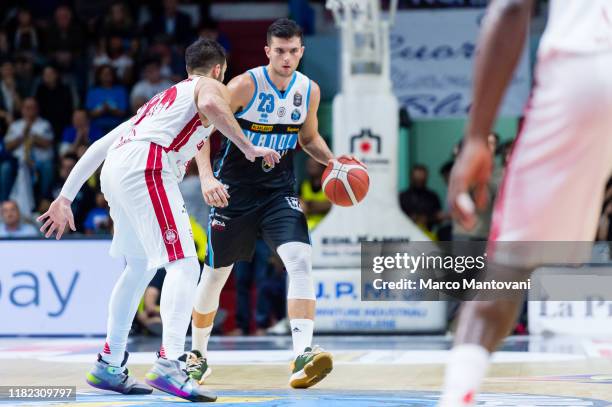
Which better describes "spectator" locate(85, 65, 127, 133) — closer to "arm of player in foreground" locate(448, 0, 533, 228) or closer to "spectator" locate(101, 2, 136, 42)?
"spectator" locate(101, 2, 136, 42)

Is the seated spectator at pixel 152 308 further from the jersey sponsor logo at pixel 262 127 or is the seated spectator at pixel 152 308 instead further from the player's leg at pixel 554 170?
the player's leg at pixel 554 170

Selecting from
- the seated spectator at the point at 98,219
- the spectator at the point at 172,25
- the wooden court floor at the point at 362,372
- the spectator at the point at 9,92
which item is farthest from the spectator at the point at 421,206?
the spectator at the point at 9,92

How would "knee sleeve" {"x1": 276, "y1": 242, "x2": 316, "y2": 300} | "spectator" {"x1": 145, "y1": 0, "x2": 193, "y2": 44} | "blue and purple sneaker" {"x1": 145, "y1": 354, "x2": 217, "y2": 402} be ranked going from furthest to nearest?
"spectator" {"x1": 145, "y1": 0, "x2": 193, "y2": 44} → "knee sleeve" {"x1": 276, "y1": 242, "x2": 316, "y2": 300} → "blue and purple sneaker" {"x1": 145, "y1": 354, "x2": 217, "y2": 402}

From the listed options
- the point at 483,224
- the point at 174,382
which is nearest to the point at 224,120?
the point at 174,382

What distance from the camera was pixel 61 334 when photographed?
1118cm

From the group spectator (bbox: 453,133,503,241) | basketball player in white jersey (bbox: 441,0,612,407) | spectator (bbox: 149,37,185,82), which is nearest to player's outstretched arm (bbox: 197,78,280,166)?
basketball player in white jersey (bbox: 441,0,612,407)

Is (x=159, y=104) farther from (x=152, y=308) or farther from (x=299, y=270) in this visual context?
(x=152, y=308)

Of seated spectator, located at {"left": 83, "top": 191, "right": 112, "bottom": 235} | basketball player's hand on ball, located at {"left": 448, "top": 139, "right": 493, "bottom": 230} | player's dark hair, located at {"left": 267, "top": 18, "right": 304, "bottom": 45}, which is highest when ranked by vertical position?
player's dark hair, located at {"left": 267, "top": 18, "right": 304, "bottom": 45}

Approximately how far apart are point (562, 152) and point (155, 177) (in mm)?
3250

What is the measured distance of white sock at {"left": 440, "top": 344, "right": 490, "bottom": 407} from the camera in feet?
9.65

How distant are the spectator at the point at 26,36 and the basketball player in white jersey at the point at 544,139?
13.9 meters

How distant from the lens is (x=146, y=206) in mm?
5750

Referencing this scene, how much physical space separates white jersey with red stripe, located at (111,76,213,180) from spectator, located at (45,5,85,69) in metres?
10.1

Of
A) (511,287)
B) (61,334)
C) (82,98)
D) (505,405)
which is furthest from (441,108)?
(511,287)
